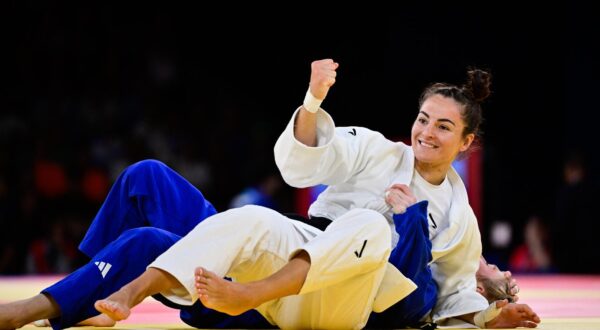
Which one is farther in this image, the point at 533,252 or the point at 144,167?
the point at 533,252

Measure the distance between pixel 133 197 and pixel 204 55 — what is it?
8.75 m

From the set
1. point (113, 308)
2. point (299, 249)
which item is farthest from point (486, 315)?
point (113, 308)

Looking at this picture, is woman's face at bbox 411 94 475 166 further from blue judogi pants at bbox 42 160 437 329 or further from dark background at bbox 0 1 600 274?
dark background at bbox 0 1 600 274

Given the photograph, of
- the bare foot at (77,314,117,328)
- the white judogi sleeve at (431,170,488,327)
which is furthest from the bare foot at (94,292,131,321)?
the white judogi sleeve at (431,170,488,327)

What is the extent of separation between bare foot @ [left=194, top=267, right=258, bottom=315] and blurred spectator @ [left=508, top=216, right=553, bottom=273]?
29.0 feet

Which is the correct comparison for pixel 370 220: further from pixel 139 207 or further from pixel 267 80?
pixel 267 80

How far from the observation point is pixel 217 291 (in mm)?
2814

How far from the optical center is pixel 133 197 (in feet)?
12.4

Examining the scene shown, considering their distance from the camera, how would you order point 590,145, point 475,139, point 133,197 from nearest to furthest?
point 133,197, point 475,139, point 590,145

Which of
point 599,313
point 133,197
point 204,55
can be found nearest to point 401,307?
point 133,197

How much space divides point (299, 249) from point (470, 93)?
1.42 m

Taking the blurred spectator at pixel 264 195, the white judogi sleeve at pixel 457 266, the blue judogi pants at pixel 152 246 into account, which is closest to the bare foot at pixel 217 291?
the blue judogi pants at pixel 152 246

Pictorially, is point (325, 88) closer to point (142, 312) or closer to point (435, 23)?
point (142, 312)

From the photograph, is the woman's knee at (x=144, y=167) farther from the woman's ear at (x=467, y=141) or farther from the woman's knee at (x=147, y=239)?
the woman's ear at (x=467, y=141)
